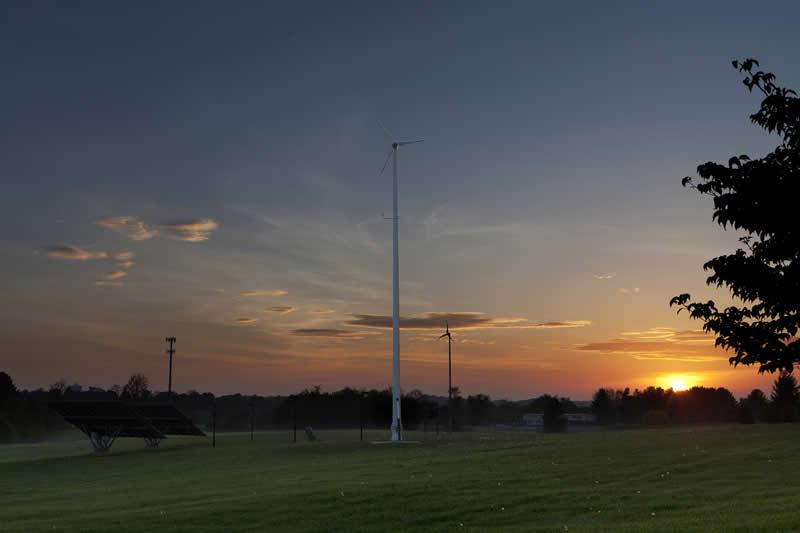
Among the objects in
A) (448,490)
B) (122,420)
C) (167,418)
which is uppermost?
(167,418)

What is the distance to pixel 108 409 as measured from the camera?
234 ft

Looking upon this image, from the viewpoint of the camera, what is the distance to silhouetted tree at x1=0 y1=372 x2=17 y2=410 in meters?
172

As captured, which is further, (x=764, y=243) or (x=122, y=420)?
(x=122, y=420)

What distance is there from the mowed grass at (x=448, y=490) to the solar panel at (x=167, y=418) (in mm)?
14038

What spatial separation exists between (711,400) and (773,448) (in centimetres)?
15862

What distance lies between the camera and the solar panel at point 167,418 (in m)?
73.4

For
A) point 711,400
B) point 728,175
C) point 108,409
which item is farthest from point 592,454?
point 711,400

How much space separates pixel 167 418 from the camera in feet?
245

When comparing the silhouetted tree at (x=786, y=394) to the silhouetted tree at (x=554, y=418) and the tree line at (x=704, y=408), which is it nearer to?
the tree line at (x=704, y=408)

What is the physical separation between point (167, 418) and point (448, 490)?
160ft

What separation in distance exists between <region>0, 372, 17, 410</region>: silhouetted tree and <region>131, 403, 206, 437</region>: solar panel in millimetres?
111901

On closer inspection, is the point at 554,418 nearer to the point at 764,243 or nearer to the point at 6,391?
the point at 6,391

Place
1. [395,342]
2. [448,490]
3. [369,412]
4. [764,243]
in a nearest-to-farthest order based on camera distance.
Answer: [764,243]
[448,490]
[395,342]
[369,412]

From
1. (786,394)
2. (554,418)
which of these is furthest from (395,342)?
(786,394)
